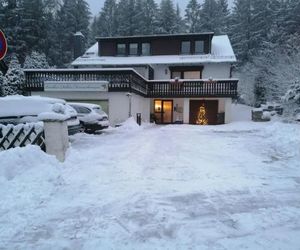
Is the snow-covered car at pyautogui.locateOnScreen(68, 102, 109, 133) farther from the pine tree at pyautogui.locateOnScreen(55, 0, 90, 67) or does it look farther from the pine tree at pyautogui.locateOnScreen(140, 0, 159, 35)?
the pine tree at pyautogui.locateOnScreen(140, 0, 159, 35)

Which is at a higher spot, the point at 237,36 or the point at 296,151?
the point at 237,36

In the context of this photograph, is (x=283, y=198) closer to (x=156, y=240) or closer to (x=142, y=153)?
(x=156, y=240)

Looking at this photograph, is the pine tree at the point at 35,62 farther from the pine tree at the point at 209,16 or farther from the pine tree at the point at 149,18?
the pine tree at the point at 209,16

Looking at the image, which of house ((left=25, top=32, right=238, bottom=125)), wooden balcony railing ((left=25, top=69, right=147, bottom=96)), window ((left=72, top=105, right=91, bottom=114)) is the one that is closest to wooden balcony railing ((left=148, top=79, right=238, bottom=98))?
house ((left=25, top=32, right=238, bottom=125))

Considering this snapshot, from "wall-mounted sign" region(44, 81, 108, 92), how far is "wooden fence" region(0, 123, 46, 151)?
11.5m

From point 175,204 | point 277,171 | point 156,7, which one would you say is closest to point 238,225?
point 175,204

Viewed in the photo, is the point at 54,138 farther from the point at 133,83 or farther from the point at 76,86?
the point at 133,83

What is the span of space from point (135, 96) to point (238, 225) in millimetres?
17136

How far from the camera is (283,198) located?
538 cm

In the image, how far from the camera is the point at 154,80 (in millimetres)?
25344

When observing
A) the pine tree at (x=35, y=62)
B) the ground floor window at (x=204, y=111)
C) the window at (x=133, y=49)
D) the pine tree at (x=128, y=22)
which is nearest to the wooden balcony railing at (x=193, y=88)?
the ground floor window at (x=204, y=111)

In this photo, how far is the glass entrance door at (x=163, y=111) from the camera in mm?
26950

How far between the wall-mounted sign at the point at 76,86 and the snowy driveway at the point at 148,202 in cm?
1047

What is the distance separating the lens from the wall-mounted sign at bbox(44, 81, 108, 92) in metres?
18.9
